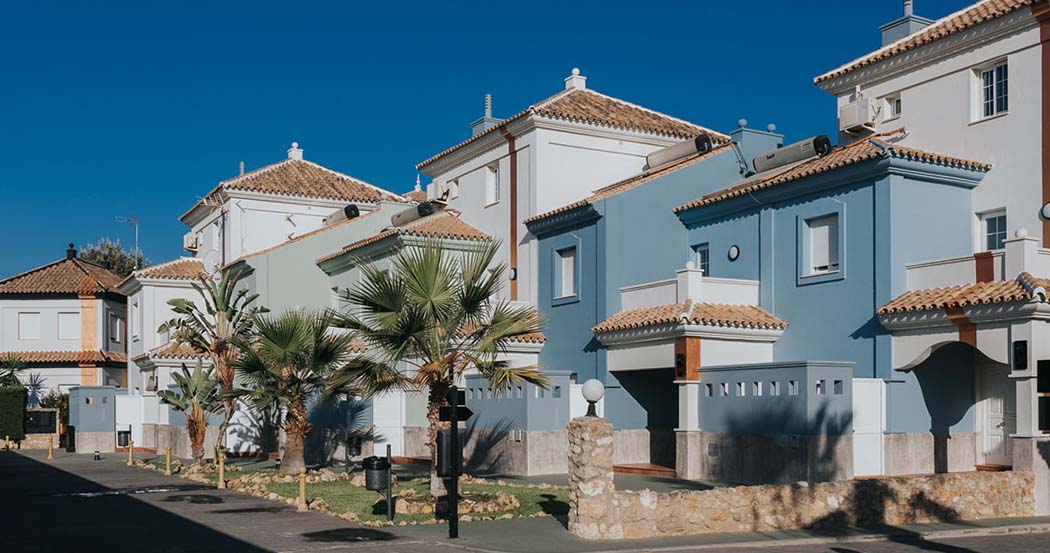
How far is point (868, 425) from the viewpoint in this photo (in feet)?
73.0

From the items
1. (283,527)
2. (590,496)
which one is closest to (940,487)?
(590,496)

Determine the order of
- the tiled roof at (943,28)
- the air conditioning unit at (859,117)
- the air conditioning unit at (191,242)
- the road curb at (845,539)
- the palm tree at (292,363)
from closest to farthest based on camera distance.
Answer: the road curb at (845,539) → the tiled roof at (943,28) → the palm tree at (292,363) → the air conditioning unit at (859,117) → the air conditioning unit at (191,242)

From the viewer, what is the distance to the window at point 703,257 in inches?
1139

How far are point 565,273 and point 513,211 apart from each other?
3.56 m

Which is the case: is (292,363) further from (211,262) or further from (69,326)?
(69,326)

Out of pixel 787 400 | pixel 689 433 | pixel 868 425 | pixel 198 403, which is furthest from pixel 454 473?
pixel 198 403

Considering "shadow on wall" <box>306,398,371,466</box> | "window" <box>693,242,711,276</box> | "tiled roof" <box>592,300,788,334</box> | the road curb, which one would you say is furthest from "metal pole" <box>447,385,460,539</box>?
"shadow on wall" <box>306,398,371,466</box>

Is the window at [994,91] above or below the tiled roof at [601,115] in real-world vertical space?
below

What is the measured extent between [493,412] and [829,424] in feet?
28.6

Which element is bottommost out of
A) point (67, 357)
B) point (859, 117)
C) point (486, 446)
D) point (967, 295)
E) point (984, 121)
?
point (486, 446)

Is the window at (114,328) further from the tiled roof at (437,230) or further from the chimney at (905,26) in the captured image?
the chimney at (905,26)

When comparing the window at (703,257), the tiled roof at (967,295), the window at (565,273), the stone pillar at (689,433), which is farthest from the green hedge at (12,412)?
the tiled roof at (967,295)

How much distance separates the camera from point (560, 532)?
16.2 meters

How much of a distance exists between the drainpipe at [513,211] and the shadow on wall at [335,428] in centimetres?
552
